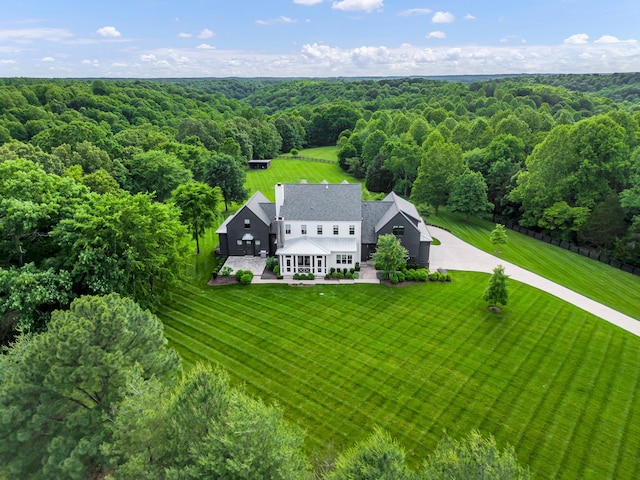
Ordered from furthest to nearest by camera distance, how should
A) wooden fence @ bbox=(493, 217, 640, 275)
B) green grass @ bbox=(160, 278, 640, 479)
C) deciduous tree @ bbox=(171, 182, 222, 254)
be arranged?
wooden fence @ bbox=(493, 217, 640, 275)
deciduous tree @ bbox=(171, 182, 222, 254)
green grass @ bbox=(160, 278, 640, 479)

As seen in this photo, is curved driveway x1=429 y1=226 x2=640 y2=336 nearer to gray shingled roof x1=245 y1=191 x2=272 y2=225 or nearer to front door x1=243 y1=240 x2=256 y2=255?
gray shingled roof x1=245 y1=191 x2=272 y2=225

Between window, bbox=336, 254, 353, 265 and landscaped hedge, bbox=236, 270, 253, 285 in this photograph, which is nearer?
landscaped hedge, bbox=236, 270, 253, 285

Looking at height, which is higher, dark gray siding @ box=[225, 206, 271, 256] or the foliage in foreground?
the foliage in foreground

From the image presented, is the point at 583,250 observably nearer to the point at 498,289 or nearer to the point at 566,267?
the point at 566,267

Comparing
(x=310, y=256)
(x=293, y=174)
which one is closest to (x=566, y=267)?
(x=310, y=256)

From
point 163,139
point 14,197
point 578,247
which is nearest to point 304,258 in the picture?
point 14,197

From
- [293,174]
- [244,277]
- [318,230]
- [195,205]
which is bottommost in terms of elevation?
[244,277]

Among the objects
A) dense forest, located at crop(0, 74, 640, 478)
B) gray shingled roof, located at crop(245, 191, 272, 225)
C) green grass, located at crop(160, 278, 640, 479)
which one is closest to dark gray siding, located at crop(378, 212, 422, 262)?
green grass, located at crop(160, 278, 640, 479)
